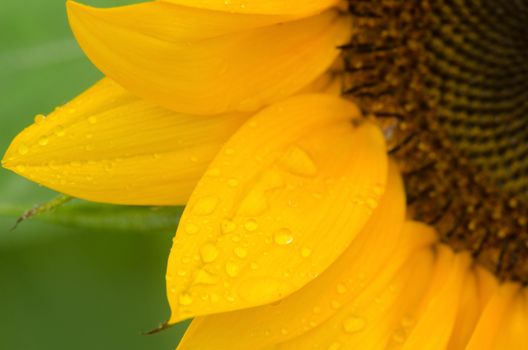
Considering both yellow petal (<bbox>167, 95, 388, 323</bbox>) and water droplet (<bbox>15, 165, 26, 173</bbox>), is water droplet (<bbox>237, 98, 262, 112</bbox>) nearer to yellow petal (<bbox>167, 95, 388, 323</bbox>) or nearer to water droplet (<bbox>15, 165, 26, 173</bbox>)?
yellow petal (<bbox>167, 95, 388, 323</bbox>)

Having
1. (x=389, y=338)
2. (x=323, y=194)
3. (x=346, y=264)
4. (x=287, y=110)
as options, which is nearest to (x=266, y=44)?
(x=287, y=110)

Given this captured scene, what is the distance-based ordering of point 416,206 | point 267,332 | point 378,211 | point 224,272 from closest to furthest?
point 224,272, point 267,332, point 378,211, point 416,206

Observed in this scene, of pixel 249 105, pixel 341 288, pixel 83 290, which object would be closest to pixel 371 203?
pixel 341 288

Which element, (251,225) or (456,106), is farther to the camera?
(456,106)

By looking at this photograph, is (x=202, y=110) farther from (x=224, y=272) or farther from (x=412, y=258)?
(x=412, y=258)

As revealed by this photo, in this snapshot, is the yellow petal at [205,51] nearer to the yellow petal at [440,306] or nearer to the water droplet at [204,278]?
the water droplet at [204,278]

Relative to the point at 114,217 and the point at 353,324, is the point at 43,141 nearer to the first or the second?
the point at 114,217

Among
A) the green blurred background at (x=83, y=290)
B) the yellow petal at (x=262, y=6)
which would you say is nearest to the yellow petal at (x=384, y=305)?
the yellow petal at (x=262, y=6)
